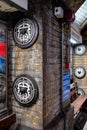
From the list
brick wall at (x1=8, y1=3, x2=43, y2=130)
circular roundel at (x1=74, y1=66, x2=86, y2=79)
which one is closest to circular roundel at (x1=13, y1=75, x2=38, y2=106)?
brick wall at (x1=8, y1=3, x2=43, y2=130)

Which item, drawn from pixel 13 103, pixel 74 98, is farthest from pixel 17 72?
pixel 74 98

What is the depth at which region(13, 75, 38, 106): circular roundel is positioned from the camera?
119 inches

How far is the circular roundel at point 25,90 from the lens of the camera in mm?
3027

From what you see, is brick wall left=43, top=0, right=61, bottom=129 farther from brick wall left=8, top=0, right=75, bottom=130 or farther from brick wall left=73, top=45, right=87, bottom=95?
brick wall left=73, top=45, right=87, bottom=95

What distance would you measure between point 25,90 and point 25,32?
98 centimetres

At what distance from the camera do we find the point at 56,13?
345 cm

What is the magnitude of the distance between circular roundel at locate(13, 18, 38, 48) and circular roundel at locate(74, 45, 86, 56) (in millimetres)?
5759

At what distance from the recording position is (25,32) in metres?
3.08

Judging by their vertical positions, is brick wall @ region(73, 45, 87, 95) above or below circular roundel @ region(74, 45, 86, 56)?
below

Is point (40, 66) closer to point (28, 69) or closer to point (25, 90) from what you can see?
point (28, 69)

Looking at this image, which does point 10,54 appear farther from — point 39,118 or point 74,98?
point 74,98

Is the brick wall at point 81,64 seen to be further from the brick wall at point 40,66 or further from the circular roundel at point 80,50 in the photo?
the brick wall at point 40,66

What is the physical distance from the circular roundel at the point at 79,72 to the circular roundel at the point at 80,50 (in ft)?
2.17

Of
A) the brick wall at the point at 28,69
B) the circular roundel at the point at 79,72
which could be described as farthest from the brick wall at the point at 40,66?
the circular roundel at the point at 79,72
